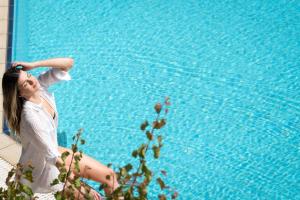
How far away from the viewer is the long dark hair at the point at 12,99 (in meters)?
4.26

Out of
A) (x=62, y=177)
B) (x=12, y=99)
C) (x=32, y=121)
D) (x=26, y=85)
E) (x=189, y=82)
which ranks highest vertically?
(x=62, y=177)

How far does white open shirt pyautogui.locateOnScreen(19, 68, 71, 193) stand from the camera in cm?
A: 414

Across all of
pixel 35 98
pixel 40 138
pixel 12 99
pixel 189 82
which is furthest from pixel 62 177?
pixel 189 82

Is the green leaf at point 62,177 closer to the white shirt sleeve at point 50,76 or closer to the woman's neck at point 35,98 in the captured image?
the woman's neck at point 35,98

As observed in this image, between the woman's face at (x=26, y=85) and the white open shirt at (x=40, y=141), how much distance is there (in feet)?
0.33

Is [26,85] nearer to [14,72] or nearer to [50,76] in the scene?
[14,72]

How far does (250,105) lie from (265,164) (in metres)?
1.09

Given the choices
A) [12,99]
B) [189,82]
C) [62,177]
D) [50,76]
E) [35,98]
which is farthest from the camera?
[189,82]

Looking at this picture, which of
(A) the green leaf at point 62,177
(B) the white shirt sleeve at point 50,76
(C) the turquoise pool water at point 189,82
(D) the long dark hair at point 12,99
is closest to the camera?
(A) the green leaf at point 62,177

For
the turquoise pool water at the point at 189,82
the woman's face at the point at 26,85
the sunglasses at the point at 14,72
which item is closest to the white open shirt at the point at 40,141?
the woman's face at the point at 26,85

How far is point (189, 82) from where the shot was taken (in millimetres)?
7504

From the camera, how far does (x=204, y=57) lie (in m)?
7.93

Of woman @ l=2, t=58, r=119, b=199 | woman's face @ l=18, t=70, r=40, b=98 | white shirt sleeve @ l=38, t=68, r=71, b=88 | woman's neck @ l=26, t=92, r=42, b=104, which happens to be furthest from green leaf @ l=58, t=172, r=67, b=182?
white shirt sleeve @ l=38, t=68, r=71, b=88

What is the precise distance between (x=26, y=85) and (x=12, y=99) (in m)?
0.17
